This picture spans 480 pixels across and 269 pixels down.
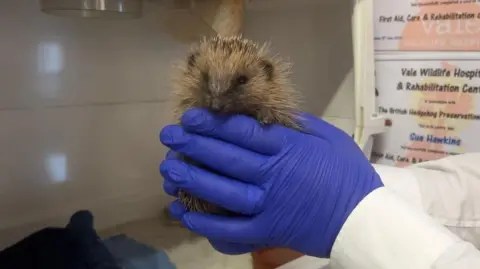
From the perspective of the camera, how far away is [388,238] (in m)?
0.87

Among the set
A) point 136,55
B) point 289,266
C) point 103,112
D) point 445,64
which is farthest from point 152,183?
point 445,64

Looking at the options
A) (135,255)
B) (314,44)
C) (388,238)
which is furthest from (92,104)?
(388,238)

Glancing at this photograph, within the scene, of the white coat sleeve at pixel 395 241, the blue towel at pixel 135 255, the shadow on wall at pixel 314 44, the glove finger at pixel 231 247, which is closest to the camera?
the white coat sleeve at pixel 395 241

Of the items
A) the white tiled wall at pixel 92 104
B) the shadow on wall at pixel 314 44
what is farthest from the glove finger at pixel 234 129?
the shadow on wall at pixel 314 44

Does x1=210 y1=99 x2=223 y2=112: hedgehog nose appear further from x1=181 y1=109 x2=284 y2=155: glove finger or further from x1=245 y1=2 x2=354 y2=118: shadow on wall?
x1=245 y1=2 x2=354 y2=118: shadow on wall

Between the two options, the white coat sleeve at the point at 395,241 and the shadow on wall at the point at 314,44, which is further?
the shadow on wall at the point at 314,44

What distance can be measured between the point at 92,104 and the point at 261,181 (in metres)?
0.69

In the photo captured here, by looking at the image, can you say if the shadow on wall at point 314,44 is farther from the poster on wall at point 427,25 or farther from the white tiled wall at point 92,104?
the poster on wall at point 427,25

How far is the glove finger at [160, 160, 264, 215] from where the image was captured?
854 millimetres

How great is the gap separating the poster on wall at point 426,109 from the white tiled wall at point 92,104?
16 centimetres

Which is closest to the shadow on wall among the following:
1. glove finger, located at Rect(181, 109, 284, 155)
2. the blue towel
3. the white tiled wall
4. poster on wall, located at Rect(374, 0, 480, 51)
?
the white tiled wall

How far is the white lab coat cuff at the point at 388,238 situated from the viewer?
0.85 m

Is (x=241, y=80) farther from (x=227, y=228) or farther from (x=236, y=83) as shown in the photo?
(x=227, y=228)

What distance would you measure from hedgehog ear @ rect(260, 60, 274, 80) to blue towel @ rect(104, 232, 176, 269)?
474 millimetres
